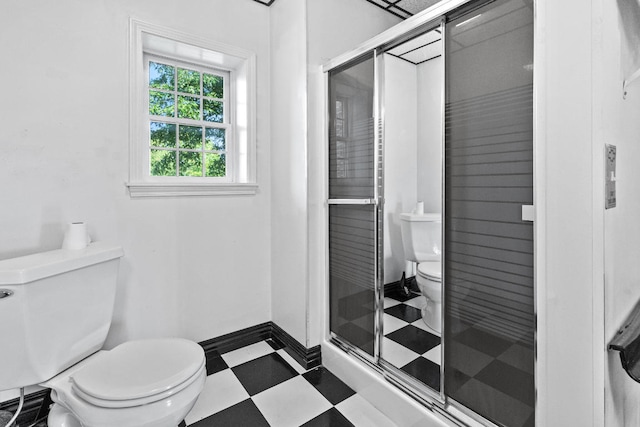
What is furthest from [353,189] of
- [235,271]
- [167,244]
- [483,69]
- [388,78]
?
[167,244]

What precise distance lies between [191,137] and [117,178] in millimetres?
575

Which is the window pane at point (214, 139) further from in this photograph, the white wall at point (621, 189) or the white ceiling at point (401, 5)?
the white wall at point (621, 189)

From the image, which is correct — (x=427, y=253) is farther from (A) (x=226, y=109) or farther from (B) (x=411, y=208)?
(A) (x=226, y=109)

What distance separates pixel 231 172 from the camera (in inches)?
91.5

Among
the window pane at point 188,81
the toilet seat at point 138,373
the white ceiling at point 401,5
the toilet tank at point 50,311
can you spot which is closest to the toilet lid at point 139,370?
the toilet seat at point 138,373

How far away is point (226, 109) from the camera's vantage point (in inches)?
91.7

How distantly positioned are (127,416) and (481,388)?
50.4 inches

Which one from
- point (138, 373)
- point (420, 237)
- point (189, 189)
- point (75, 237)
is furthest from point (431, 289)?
point (75, 237)

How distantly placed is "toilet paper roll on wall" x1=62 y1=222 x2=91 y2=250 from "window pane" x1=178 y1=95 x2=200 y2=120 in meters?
0.98

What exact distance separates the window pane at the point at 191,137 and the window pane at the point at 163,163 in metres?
0.10

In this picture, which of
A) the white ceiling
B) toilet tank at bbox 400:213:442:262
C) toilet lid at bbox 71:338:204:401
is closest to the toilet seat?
toilet lid at bbox 71:338:204:401

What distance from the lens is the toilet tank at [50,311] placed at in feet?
3.81

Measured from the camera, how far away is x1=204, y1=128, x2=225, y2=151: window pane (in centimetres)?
225

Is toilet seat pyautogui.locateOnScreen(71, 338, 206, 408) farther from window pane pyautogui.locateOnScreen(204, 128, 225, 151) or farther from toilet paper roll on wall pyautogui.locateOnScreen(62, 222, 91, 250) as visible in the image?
window pane pyautogui.locateOnScreen(204, 128, 225, 151)
